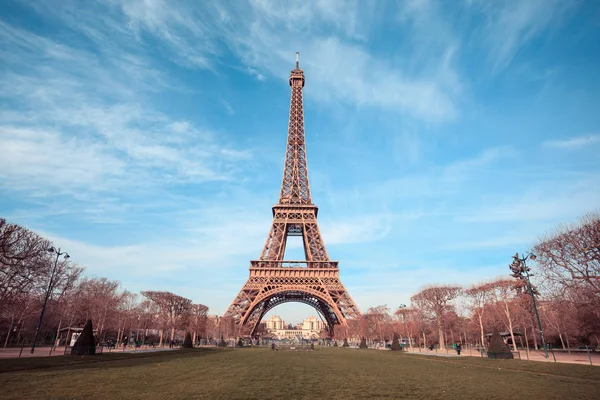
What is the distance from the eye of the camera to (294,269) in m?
54.7

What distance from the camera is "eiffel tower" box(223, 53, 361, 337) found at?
5191 cm

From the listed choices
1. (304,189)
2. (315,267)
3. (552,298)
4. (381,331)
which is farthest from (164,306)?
(552,298)

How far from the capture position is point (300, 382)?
42.9 feet

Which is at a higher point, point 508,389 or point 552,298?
point 552,298

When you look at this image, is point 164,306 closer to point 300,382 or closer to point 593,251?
point 300,382

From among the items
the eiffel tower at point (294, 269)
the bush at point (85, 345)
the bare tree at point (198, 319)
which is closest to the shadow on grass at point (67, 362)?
the bush at point (85, 345)

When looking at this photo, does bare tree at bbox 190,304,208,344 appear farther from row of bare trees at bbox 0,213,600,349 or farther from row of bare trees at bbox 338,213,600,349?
row of bare trees at bbox 338,213,600,349

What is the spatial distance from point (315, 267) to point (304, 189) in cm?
1487

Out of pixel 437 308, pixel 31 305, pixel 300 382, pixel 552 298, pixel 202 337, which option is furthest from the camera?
pixel 202 337

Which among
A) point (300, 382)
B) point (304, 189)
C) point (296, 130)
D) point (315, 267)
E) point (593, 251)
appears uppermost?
point (296, 130)

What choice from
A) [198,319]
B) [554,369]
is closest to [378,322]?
[198,319]

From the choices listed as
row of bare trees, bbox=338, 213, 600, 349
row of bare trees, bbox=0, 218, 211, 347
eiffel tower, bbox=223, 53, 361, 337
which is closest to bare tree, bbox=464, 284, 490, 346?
row of bare trees, bbox=338, 213, 600, 349

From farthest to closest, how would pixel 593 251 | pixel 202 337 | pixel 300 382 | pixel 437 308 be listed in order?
pixel 202 337 < pixel 437 308 < pixel 593 251 < pixel 300 382

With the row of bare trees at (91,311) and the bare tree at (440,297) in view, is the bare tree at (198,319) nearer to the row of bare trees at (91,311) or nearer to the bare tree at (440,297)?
the row of bare trees at (91,311)
